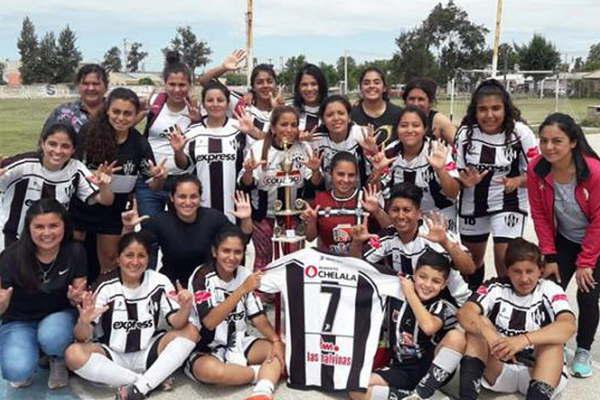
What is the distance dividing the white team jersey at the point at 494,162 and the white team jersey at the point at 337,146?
0.75 m

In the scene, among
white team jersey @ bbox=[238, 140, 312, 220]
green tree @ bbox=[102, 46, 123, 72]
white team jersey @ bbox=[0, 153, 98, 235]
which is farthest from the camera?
green tree @ bbox=[102, 46, 123, 72]

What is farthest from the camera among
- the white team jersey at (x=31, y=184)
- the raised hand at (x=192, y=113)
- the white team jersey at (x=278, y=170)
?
the raised hand at (x=192, y=113)

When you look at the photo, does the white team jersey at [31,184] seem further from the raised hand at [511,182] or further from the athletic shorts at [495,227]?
the raised hand at [511,182]

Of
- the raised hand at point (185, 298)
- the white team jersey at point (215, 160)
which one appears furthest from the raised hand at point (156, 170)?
the raised hand at point (185, 298)

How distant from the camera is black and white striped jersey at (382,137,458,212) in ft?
15.2

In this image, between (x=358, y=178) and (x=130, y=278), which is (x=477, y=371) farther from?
(x=130, y=278)

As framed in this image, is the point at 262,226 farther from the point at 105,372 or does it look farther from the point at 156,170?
the point at 105,372

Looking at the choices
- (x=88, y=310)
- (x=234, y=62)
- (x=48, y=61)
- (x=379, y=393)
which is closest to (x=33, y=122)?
(x=234, y=62)

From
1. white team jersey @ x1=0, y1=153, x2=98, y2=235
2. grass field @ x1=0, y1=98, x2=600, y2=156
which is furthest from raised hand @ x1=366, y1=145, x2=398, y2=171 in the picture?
grass field @ x1=0, y1=98, x2=600, y2=156

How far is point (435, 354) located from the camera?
384 cm

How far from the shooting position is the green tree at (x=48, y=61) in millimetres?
74875

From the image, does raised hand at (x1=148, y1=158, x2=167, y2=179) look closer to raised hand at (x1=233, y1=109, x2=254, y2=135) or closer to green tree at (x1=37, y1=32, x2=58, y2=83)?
raised hand at (x1=233, y1=109, x2=254, y2=135)

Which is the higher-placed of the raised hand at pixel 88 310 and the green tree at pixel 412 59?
the green tree at pixel 412 59

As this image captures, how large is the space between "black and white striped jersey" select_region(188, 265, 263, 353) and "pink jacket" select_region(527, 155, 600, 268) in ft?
6.49
